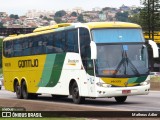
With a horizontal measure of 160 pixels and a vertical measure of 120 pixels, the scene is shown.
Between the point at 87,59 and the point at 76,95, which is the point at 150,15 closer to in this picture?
the point at 76,95

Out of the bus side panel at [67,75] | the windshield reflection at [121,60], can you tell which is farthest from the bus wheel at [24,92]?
the windshield reflection at [121,60]

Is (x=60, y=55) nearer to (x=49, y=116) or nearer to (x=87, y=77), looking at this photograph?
(x=87, y=77)

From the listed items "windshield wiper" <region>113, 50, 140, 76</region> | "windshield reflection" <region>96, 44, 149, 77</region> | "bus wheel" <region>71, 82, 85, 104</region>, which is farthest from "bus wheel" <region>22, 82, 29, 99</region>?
"windshield wiper" <region>113, 50, 140, 76</region>

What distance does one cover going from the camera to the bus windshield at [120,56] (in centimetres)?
2222

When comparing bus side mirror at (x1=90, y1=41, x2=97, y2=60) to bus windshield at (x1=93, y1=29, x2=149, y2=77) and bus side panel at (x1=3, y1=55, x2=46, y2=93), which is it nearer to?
bus windshield at (x1=93, y1=29, x2=149, y2=77)

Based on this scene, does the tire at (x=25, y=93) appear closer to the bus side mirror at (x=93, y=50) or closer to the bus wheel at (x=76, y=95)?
the bus wheel at (x=76, y=95)

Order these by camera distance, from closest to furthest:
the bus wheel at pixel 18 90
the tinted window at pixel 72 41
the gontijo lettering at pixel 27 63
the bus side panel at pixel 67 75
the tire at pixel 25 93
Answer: the bus side panel at pixel 67 75, the tinted window at pixel 72 41, the gontijo lettering at pixel 27 63, the tire at pixel 25 93, the bus wheel at pixel 18 90

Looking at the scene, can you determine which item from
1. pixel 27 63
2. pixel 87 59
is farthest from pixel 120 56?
pixel 27 63

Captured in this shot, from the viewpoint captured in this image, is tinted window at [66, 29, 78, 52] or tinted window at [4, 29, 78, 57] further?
tinted window at [4, 29, 78, 57]

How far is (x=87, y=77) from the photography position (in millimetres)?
22828

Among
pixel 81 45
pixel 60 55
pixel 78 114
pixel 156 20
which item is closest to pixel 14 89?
pixel 60 55

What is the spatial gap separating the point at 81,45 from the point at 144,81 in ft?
9.07

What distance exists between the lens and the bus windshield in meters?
22.2

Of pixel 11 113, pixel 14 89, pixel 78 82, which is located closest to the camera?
pixel 11 113
